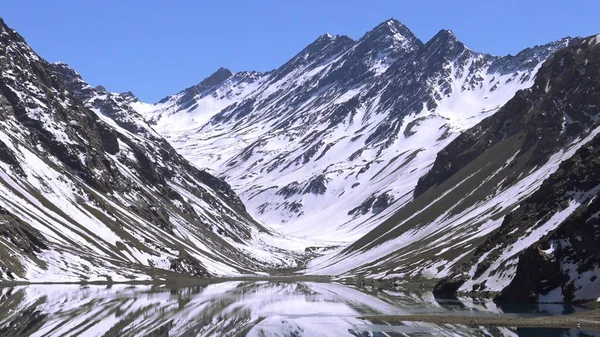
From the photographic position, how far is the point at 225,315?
87.4 m

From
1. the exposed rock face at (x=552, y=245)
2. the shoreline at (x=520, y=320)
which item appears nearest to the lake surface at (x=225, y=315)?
the shoreline at (x=520, y=320)

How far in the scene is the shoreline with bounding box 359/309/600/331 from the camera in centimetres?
6375

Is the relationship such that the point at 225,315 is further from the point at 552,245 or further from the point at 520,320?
the point at 552,245

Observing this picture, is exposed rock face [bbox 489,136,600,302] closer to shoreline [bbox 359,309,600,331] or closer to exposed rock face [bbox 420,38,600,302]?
exposed rock face [bbox 420,38,600,302]

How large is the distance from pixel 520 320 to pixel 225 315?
33.4 m

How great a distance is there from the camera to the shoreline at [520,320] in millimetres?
63750

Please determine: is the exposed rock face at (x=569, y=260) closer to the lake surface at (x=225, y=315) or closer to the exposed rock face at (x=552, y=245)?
the exposed rock face at (x=552, y=245)

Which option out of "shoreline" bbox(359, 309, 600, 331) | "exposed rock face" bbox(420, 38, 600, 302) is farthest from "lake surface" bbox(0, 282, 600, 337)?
"exposed rock face" bbox(420, 38, 600, 302)

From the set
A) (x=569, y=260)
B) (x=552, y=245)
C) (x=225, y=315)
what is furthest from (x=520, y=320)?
(x=225, y=315)

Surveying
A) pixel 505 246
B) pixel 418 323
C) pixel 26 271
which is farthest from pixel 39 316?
pixel 26 271

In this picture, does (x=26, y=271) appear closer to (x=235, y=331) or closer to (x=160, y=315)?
(x=160, y=315)

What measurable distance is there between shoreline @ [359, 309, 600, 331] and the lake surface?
1.80 meters

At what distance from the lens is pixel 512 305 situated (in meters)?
88.7

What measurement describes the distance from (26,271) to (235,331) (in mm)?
98229
